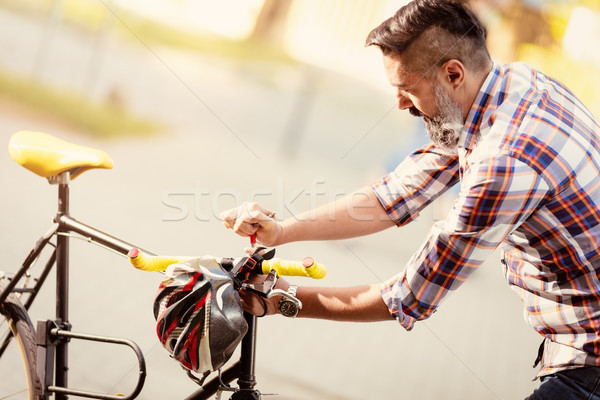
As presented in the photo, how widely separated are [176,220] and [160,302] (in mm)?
5213

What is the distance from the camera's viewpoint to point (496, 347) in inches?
195

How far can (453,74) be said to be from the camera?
1593 millimetres

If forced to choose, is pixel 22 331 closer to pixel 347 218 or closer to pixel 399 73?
pixel 347 218

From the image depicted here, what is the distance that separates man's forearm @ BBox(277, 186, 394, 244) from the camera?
1.98 meters

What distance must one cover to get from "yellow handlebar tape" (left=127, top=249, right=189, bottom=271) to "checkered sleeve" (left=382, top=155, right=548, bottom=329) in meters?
0.55

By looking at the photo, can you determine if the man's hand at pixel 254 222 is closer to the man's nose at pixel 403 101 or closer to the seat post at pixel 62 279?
the man's nose at pixel 403 101

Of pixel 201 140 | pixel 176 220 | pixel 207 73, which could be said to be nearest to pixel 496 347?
pixel 176 220

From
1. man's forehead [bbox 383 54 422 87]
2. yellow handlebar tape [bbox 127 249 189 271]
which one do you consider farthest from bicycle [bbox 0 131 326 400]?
man's forehead [bbox 383 54 422 87]

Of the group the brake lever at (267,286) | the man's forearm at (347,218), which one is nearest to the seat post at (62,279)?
the man's forearm at (347,218)

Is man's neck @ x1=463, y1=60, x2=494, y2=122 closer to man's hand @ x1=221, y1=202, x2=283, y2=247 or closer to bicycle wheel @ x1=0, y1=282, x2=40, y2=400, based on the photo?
man's hand @ x1=221, y1=202, x2=283, y2=247

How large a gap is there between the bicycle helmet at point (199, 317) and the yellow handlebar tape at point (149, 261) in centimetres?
13

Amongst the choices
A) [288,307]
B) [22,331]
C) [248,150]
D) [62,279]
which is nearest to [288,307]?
[288,307]

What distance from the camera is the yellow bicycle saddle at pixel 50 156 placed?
6.81ft

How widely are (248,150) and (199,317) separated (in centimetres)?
847
